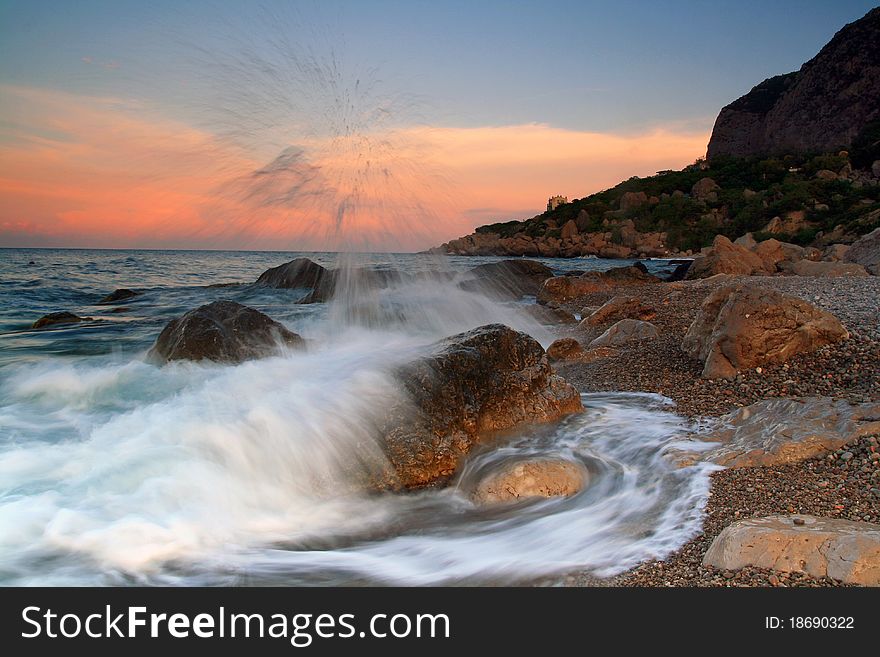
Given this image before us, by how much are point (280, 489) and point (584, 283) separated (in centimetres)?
1529

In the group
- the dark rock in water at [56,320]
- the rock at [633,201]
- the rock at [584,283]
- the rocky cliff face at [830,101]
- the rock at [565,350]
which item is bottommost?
the rock at [565,350]

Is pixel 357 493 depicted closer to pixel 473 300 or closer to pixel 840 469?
pixel 840 469

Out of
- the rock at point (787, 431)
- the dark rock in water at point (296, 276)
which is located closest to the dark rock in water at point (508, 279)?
the dark rock in water at point (296, 276)

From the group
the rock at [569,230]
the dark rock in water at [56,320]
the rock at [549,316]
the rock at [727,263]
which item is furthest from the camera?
the rock at [569,230]

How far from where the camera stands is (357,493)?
4977 mm

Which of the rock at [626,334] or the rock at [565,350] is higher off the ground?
the rock at [626,334]

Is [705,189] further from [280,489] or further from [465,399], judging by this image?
[280,489]

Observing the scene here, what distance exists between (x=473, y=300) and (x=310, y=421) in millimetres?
8841

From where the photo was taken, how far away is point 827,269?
15.8m

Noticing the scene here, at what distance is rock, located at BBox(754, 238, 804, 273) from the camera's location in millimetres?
20500

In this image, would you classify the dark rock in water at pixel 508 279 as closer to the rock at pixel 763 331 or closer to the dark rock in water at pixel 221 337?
the dark rock in water at pixel 221 337

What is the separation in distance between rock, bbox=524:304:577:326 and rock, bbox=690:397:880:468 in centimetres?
784

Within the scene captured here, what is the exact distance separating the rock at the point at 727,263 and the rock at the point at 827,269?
48.7 inches

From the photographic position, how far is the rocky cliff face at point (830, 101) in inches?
2822
